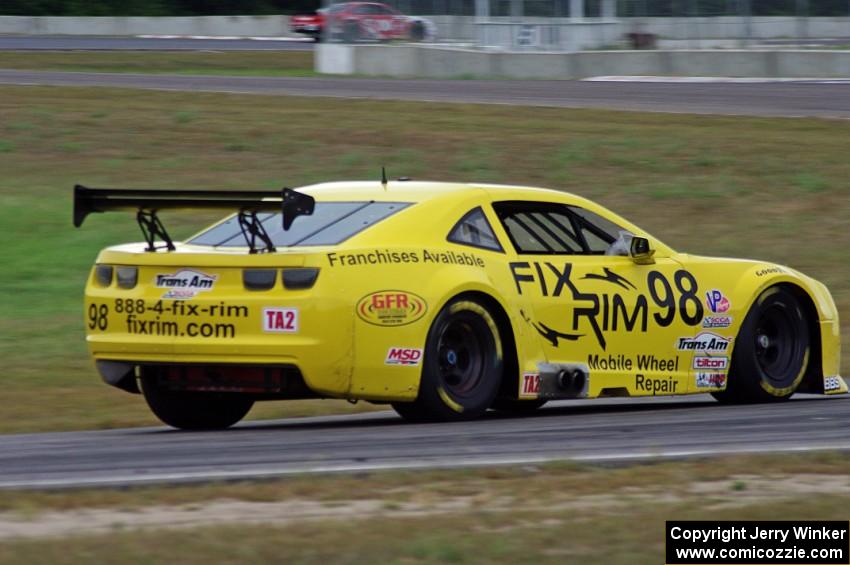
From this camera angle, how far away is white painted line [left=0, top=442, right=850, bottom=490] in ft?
23.8

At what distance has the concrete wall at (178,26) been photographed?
213 ft

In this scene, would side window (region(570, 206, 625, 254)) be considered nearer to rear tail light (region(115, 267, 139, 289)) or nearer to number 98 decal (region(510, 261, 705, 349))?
number 98 decal (region(510, 261, 705, 349))

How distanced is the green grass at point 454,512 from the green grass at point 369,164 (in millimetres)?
5854

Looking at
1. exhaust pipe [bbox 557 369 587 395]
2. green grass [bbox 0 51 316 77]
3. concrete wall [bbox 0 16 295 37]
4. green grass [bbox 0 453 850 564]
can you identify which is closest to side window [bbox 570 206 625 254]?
exhaust pipe [bbox 557 369 587 395]

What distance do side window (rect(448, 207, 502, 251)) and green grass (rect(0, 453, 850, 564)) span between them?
227 cm

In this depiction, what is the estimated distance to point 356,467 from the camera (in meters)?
7.58

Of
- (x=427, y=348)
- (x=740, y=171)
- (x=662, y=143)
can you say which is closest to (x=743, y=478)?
(x=427, y=348)

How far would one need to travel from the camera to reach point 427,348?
9109 mm

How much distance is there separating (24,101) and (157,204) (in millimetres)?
19937

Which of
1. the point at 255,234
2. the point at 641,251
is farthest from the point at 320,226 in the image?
the point at 641,251

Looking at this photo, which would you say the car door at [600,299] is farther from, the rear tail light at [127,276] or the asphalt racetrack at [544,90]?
the asphalt racetrack at [544,90]

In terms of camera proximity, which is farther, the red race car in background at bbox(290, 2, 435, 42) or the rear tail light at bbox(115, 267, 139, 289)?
the red race car in background at bbox(290, 2, 435, 42)
